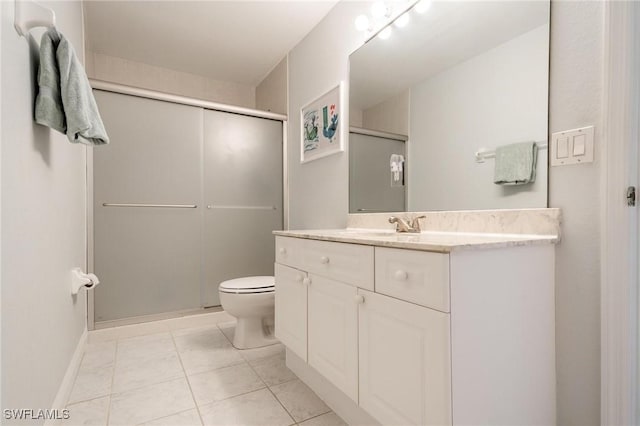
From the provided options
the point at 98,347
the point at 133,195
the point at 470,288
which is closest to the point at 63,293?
the point at 98,347

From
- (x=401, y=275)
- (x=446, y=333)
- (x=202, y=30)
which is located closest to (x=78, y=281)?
(x=401, y=275)

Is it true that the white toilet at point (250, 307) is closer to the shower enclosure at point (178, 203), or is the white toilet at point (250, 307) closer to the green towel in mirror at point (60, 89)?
the shower enclosure at point (178, 203)

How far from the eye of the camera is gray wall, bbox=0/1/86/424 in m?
0.81

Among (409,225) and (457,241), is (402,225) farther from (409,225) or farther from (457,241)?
(457,241)

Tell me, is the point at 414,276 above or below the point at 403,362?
above

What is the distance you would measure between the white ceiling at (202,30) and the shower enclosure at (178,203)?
1.95 feet

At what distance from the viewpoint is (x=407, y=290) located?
3.09ft

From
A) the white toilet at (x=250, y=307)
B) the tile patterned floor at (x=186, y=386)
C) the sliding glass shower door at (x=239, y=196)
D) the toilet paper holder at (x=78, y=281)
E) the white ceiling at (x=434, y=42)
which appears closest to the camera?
the white ceiling at (x=434, y=42)

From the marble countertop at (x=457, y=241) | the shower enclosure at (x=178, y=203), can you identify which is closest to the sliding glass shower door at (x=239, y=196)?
the shower enclosure at (x=178, y=203)

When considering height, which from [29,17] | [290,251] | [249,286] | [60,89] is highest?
[29,17]

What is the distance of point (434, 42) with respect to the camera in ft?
5.02

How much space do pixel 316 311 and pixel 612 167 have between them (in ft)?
3.72

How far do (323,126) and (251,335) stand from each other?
153 cm

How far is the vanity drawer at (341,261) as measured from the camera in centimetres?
111
